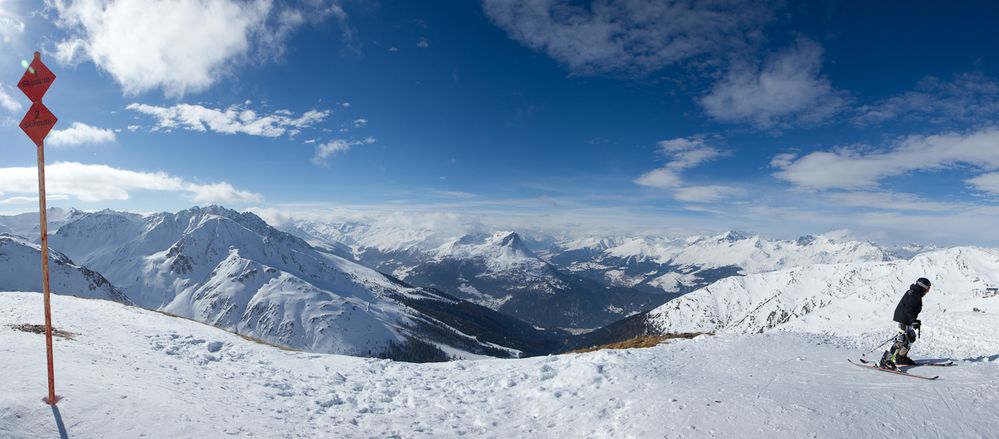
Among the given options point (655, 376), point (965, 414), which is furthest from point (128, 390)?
point (965, 414)

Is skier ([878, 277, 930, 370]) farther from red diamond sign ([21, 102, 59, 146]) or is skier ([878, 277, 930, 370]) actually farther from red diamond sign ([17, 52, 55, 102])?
red diamond sign ([17, 52, 55, 102])

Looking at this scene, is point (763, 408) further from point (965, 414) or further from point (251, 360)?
point (251, 360)

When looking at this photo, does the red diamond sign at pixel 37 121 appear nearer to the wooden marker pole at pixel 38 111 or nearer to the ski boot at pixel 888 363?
the wooden marker pole at pixel 38 111

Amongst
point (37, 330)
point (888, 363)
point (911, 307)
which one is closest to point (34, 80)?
point (37, 330)

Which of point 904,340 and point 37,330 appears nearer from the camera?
point 904,340

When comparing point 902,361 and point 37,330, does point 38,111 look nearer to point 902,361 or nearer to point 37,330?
point 37,330

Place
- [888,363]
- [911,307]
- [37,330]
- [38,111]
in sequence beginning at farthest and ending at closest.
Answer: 1. [37,330]
2. [911,307]
3. [888,363]
4. [38,111]
